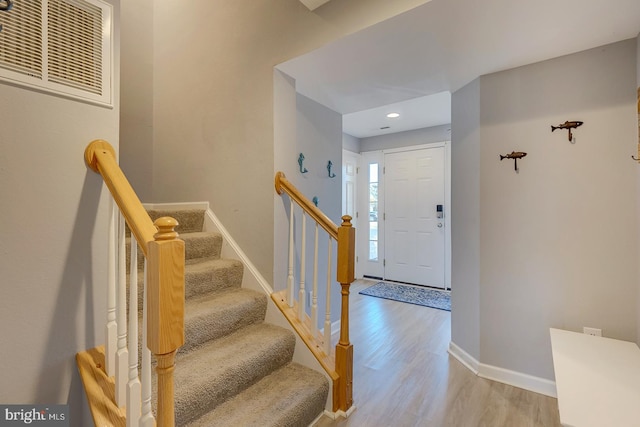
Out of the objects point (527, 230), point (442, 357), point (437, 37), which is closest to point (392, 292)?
point (442, 357)

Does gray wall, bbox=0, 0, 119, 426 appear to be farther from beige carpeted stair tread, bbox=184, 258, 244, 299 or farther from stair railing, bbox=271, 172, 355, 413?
stair railing, bbox=271, 172, 355, 413

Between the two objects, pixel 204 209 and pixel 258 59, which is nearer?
pixel 258 59

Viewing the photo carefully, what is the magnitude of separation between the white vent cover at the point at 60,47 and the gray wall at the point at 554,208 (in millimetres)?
2220

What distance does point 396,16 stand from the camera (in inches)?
57.7

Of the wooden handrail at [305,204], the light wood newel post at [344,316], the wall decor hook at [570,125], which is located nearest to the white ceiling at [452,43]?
the wall decor hook at [570,125]

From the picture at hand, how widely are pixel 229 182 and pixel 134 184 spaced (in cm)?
104

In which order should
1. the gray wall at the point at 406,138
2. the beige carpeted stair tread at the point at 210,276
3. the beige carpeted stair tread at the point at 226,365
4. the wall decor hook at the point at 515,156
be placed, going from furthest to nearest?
the gray wall at the point at 406,138 → the wall decor hook at the point at 515,156 → the beige carpeted stair tread at the point at 210,276 → the beige carpeted stair tread at the point at 226,365

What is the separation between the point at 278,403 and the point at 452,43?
213 centimetres

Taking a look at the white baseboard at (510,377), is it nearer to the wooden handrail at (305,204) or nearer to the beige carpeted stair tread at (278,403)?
the beige carpeted stair tread at (278,403)

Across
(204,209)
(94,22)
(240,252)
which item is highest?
(94,22)

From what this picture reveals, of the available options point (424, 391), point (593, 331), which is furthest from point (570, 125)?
point (424, 391)

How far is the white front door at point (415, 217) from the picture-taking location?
422cm

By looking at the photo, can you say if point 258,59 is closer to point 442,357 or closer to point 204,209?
point 204,209

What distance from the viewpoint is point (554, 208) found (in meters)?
1.86
